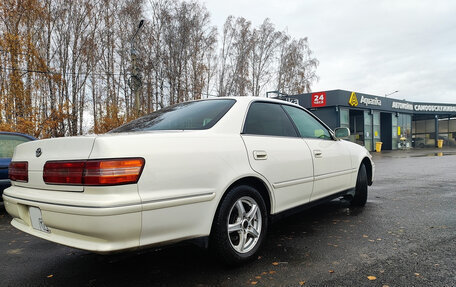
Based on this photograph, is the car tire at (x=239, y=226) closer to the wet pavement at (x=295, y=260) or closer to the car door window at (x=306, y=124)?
the wet pavement at (x=295, y=260)

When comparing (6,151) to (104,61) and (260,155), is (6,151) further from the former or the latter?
(104,61)

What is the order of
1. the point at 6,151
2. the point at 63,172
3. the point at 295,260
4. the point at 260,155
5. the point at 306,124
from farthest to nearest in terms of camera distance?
the point at 6,151, the point at 306,124, the point at 260,155, the point at 295,260, the point at 63,172

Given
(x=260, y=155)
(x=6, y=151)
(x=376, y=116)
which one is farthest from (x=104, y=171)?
(x=376, y=116)

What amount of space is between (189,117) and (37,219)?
1.49 m

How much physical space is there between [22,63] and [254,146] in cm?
1802

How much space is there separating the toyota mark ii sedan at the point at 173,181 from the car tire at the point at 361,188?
5.04 ft

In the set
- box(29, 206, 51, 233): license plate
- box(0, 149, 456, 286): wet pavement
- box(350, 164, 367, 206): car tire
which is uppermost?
box(29, 206, 51, 233): license plate

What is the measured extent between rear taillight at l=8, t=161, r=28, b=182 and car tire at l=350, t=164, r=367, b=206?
4248 mm

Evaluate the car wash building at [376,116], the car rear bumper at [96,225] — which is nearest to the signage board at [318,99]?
the car wash building at [376,116]

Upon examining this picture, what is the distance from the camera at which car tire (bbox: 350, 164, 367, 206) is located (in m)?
4.73

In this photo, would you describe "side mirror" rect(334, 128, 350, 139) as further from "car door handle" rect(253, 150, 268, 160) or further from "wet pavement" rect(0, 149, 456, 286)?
"car door handle" rect(253, 150, 268, 160)

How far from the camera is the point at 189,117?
296 centimetres

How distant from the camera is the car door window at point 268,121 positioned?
10.0ft

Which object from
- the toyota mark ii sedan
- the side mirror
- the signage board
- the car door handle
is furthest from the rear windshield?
the signage board
